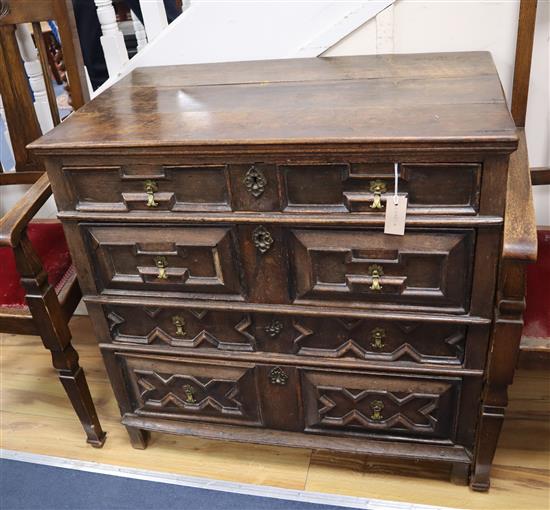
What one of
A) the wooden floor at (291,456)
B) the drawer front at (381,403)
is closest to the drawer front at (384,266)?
the drawer front at (381,403)

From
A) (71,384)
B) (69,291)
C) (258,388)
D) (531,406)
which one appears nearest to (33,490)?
(71,384)

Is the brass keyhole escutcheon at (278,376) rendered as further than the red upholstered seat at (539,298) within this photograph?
Yes

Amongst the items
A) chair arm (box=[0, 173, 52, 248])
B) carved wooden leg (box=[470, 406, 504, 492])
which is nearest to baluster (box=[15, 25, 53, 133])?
chair arm (box=[0, 173, 52, 248])

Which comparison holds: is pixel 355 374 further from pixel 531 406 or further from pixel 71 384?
pixel 71 384

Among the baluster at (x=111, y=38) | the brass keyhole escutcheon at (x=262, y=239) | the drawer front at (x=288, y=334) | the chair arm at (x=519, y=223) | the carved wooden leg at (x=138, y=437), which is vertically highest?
the baluster at (x=111, y=38)

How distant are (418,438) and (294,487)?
37 centimetres

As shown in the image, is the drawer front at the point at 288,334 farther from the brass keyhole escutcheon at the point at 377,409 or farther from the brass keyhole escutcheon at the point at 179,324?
the brass keyhole escutcheon at the point at 377,409

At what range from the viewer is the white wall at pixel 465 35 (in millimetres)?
1596

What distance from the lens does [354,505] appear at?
162cm

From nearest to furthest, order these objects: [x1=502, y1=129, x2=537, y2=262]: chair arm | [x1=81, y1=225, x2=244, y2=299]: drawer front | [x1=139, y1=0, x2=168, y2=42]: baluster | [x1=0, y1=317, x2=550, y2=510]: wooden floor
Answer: [x1=502, y1=129, x2=537, y2=262]: chair arm
[x1=81, y1=225, x2=244, y2=299]: drawer front
[x1=0, y1=317, x2=550, y2=510]: wooden floor
[x1=139, y1=0, x2=168, y2=42]: baluster

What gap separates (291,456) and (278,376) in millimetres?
341

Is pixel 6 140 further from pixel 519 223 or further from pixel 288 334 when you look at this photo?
pixel 519 223

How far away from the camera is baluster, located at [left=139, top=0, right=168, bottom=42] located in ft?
5.81

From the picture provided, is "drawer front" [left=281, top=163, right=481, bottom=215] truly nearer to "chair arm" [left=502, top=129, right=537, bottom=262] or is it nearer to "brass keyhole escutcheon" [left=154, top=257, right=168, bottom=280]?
"chair arm" [left=502, top=129, right=537, bottom=262]
